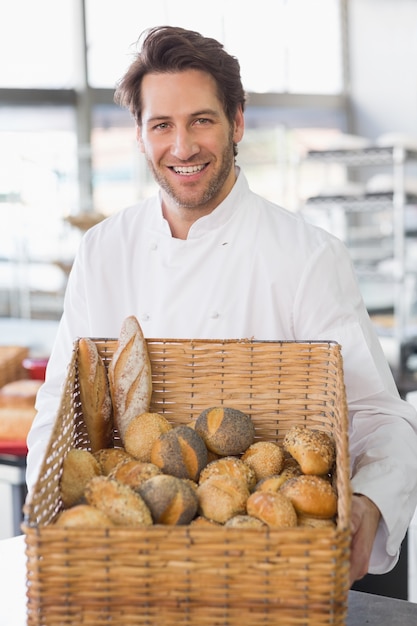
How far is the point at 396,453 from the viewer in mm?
1100

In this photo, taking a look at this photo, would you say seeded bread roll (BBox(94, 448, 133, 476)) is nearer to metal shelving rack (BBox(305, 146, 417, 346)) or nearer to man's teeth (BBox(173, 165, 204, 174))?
man's teeth (BBox(173, 165, 204, 174))

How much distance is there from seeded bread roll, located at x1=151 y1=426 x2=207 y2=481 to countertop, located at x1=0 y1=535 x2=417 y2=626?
295 mm

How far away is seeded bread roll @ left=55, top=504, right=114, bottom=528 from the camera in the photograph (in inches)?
30.4

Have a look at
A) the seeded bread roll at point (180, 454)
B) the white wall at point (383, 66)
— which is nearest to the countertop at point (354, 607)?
the seeded bread roll at point (180, 454)

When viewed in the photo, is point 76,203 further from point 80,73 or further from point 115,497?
point 115,497

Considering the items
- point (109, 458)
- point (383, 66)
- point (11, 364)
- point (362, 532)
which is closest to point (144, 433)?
point (109, 458)

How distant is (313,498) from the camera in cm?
87

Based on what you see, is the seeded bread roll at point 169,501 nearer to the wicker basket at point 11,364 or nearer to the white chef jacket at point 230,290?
the white chef jacket at point 230,290

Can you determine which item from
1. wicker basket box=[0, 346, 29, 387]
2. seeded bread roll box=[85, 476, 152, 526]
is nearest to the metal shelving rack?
wicker basket box=[0, 346, 29, 387]

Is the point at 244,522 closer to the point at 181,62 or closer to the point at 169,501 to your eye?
the point at 169,501

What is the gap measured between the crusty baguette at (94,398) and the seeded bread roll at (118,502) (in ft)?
0.77

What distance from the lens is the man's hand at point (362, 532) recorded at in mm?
896

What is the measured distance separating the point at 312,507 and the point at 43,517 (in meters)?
0.27

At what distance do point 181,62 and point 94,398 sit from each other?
2.07 ft
